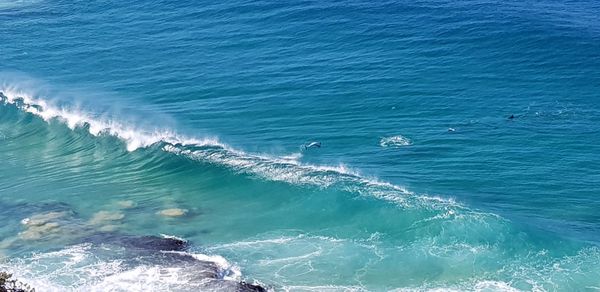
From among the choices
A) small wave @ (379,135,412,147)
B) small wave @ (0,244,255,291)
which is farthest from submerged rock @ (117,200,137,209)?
small wave @ (379,135,412,147)

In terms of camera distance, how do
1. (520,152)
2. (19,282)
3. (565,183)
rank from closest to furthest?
(19,282), (565,183), (520,152)

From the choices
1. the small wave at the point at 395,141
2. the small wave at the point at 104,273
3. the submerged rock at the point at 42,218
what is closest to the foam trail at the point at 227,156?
the small wave at the point at 395,141

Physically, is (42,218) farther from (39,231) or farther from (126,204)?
(126,204)

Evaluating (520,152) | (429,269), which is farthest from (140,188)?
(520,152)

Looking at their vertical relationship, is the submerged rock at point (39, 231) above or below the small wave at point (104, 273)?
above

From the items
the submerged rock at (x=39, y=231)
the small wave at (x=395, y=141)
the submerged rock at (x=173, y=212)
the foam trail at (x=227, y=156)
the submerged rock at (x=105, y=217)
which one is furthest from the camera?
the small wave at (x=395, y=141)

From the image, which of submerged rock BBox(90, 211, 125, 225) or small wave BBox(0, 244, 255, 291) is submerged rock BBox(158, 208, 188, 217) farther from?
small wave BBox(0, 244, 255, 291)

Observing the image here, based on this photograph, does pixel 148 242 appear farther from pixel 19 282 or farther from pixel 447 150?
pixel 447 150

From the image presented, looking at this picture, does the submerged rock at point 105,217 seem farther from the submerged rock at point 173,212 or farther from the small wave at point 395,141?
the small wave at point 395,141
